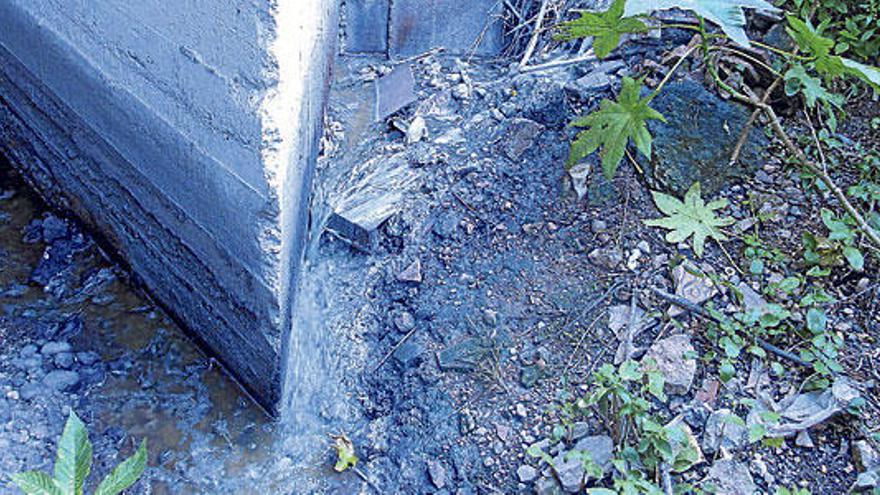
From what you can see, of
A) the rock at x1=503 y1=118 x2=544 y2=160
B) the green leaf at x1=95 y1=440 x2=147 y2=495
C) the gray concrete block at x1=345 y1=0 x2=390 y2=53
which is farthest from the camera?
the gray concrete block at x1=345 y1=0 x2=390 y2=53

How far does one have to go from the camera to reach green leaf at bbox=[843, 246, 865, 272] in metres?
2.09

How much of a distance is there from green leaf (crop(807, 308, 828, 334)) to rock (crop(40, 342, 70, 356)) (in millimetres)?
2216

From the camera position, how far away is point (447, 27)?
301cm

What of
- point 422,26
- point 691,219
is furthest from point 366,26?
point 691,219

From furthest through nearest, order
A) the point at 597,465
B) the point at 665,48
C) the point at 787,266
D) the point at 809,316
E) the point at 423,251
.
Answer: the point at 665,48, the point at 423,251, the point at 787,266, the point at 809,316, the point at 597,465

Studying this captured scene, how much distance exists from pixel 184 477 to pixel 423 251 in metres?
0.97

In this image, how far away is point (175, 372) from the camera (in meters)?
2.41

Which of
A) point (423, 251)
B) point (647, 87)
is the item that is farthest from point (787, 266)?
point (423, 251)

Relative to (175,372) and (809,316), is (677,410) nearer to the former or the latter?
(809,316)

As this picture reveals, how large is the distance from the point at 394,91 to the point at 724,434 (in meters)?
1.66

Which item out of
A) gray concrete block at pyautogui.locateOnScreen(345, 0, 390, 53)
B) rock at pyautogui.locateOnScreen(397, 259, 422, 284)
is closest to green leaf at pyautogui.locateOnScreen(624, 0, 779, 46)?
rock at pyautogui.locateOnScreen(397, 259, 422, 284)

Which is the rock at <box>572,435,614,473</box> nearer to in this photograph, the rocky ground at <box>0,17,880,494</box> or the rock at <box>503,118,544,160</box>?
the rocky ground at <box>0,17,880,494</box>

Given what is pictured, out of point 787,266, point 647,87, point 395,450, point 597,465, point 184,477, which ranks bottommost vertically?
point 184,477

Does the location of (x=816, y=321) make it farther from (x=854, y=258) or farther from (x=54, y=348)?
(x=54, y=348)
